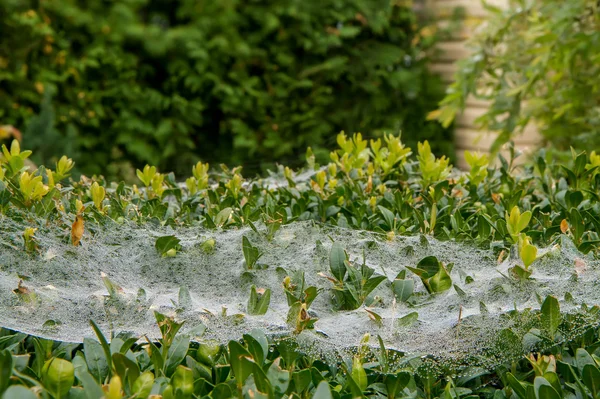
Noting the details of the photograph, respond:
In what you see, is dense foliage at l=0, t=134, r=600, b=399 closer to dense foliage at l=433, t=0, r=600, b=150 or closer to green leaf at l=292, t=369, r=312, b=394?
green leaf at l=292, t=369, r=312, b=394

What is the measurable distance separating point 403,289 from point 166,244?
0.60m

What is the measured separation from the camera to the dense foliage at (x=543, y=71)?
4438 mm

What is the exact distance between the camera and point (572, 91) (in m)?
4.69

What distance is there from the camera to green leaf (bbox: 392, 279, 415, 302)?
5.29 ft

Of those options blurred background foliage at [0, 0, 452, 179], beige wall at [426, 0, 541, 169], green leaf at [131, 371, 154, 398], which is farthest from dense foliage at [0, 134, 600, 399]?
beige wall at [426, 0, 541, 169]

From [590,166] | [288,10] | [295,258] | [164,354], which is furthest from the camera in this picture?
[288,10]

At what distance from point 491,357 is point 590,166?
3.72 feet

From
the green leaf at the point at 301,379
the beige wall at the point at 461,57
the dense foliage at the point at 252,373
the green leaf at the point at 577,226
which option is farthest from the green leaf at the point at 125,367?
the beige wall at the point at 461,57

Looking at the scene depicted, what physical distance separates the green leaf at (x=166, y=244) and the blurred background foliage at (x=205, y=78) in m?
4.78

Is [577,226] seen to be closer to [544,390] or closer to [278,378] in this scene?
[544,390]

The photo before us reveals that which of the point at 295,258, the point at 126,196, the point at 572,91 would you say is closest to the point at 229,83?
the point at 572,91

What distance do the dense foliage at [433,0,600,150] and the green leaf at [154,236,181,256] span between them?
10.5ft

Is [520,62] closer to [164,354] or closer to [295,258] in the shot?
[295,258]

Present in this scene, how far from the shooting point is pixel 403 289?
1613 millimetres
